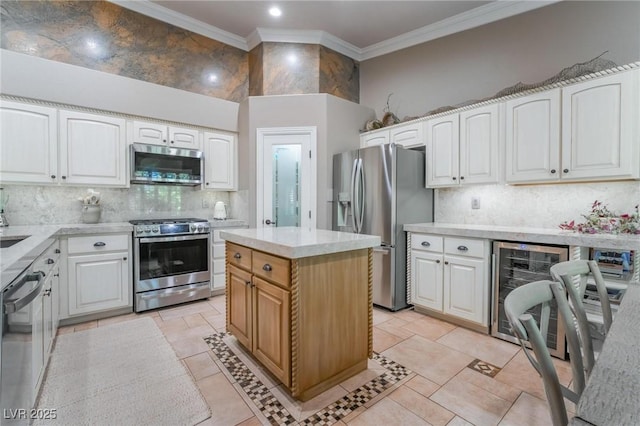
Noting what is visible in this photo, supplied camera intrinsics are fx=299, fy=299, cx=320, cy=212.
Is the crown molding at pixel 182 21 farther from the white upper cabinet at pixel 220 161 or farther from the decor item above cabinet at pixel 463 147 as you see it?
the decor item above cabinet at pixel 463 147

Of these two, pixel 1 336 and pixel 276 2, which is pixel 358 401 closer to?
pixel 1 336

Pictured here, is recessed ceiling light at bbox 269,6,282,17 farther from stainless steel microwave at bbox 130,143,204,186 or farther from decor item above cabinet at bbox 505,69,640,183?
decor item above cabinet at bbox 505,69,640,183

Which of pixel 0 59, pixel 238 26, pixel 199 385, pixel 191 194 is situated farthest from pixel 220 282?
pixel 238 26

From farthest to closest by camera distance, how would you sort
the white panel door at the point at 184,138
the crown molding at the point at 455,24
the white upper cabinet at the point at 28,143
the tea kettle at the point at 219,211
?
1. the tea kettle at the point at 219,211
2. the white panel door at the point at 184,138
3. the crown molding at the point at 455,24
4. the white upper cabinet at the point at 28,143

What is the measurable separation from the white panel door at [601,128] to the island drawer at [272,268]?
251 centimetres

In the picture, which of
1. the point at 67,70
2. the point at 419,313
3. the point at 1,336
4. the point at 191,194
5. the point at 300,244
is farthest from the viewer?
the point at 191,194

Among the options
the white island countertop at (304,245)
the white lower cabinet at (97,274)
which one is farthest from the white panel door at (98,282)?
the white island countertop at (304,245)

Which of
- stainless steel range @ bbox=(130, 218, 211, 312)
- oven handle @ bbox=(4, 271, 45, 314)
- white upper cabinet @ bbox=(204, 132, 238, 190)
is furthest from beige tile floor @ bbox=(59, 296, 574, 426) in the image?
white upper cabinet @ bbox=(204, 132, 238, 190)

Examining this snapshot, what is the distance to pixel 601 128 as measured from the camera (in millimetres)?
2385

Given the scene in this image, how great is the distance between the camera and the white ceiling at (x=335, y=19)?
3.53 metres

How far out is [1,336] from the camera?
120cm

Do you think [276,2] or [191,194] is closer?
[276,2]

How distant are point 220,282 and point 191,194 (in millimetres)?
1312

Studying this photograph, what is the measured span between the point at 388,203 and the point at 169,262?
2.60 m
